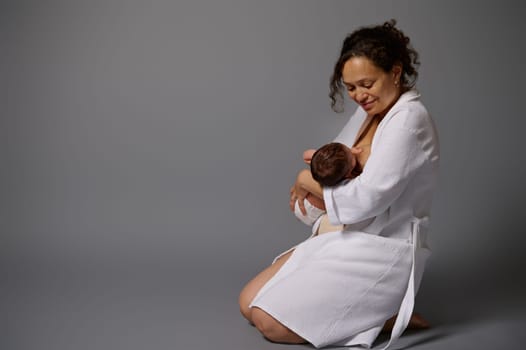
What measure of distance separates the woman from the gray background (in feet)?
3.89

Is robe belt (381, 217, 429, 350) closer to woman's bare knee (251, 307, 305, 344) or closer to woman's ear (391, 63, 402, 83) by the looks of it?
woman's bare knee (251, 307, 305, 344)

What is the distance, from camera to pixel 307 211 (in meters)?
3.93

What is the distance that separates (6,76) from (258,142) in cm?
193

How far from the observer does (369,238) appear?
356 cm

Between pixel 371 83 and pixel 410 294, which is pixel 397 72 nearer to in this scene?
pixel 371 83

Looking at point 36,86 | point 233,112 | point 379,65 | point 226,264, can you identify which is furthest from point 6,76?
point 379,65

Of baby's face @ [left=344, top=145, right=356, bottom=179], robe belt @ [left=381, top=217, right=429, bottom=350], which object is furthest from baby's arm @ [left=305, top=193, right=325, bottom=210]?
robe belt @ [left=381, top=217, right=429, bottom=350]

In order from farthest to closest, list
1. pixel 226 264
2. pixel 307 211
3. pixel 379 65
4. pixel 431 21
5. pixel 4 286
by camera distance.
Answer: pixel 431 21, pixel 226 264, pixel 4 286, pixel 307 211, pixel 379 65

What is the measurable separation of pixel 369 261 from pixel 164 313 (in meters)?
1.24

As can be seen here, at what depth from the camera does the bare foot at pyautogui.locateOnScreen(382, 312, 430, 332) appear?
3.84 meters

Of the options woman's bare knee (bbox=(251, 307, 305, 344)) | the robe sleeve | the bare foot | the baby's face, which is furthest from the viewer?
the bare foot

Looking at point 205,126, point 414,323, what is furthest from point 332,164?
point 205,126

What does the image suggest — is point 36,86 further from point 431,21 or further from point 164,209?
point 431,21

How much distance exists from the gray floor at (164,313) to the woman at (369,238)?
179mm
